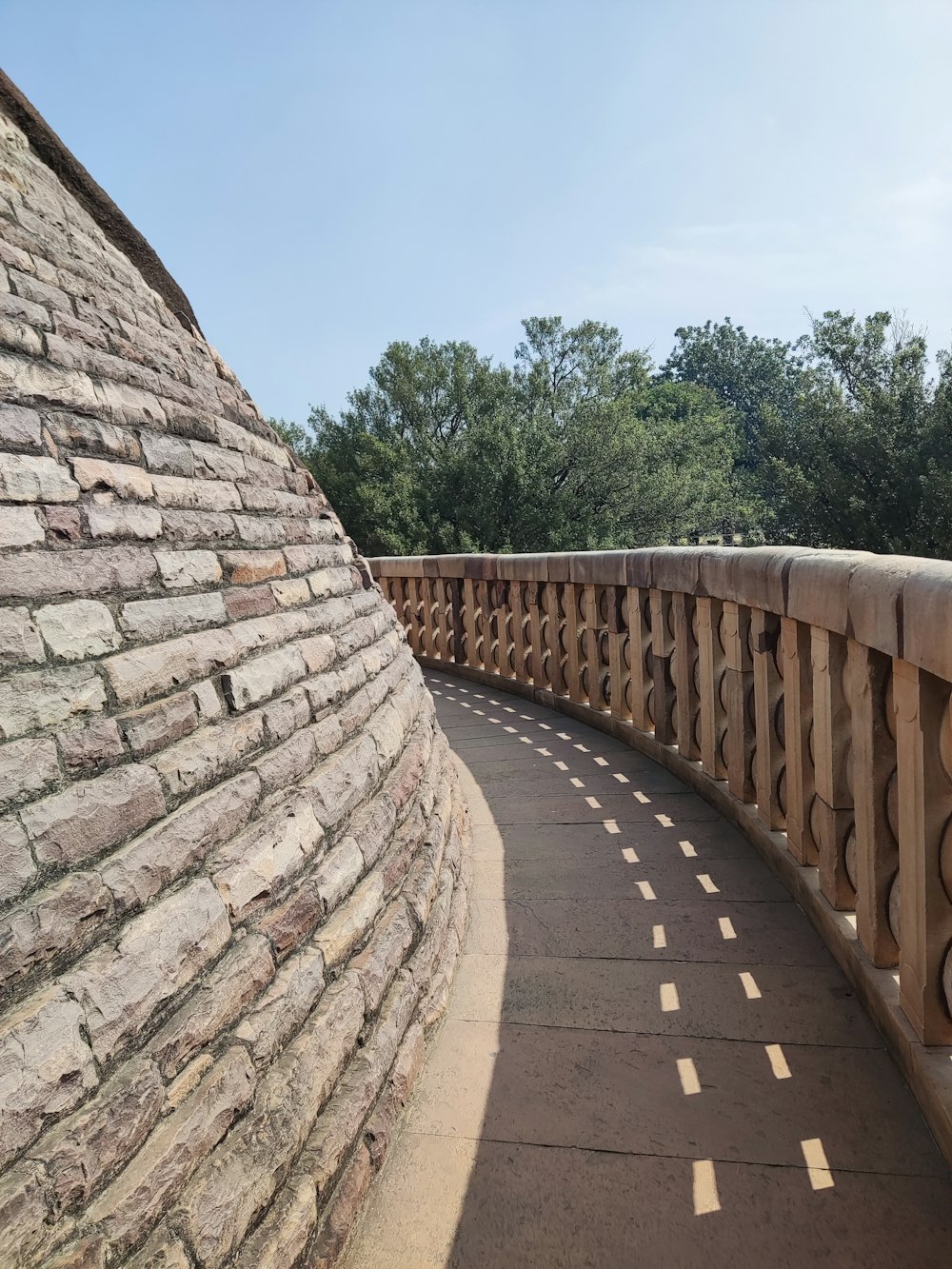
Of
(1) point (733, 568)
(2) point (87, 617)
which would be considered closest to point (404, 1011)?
(2) point (87, 617)

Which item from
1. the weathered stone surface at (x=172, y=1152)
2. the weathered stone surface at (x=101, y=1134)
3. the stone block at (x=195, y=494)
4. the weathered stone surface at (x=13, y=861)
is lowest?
the weathered stone surface at (x=172, y=1152)

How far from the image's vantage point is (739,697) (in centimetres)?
343

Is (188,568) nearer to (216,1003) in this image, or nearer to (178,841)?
(178,841)

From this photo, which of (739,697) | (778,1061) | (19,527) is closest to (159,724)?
(19,527)

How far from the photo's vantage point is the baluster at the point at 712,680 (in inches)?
147

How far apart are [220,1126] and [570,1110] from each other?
90 cm

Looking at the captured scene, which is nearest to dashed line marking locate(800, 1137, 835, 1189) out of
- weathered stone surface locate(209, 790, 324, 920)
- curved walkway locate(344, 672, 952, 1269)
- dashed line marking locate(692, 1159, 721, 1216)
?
curved walkway locate(344, 672, 952, 1269)

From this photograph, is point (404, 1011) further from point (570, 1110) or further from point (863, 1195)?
point (863, 1195)

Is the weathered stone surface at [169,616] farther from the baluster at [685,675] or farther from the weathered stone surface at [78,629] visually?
the baluster at [685,675]

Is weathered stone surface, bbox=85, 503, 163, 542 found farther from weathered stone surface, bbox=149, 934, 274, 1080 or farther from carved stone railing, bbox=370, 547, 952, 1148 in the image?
carved stone railing, bbox=370, 547, 952, 1148

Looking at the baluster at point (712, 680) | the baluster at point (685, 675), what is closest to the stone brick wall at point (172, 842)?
the baluster at point (712, 680)

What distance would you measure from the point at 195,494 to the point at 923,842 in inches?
73.8

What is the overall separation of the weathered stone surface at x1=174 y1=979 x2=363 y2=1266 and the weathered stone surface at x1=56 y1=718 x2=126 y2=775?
64cm

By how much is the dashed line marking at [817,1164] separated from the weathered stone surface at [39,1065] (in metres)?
1.39
